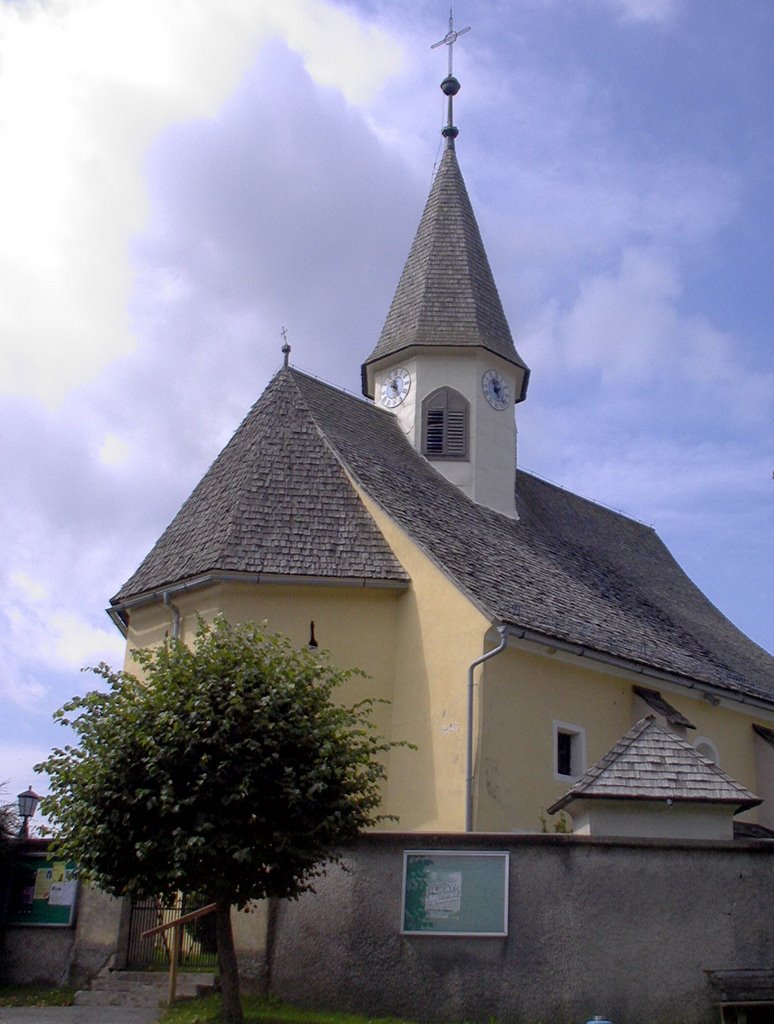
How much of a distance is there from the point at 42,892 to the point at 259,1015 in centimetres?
460

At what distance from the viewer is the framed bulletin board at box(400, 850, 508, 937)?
12.4m

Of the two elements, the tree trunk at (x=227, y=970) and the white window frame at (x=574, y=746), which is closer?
the tree trunk at (x=227, y=970)

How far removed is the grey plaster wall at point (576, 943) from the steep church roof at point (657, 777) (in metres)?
0.73

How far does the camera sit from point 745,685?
23.4 m

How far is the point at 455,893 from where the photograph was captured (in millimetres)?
12617

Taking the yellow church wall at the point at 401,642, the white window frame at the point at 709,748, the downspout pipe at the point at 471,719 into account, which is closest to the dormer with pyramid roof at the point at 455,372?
the yellow church wall at the point at 401,642

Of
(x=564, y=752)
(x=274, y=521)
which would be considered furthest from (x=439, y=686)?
(x=274, y=521)

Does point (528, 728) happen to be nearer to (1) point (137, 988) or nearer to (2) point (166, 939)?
(2) point (166, 939)

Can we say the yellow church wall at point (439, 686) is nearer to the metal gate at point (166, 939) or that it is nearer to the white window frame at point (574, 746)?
the white window frame at point (574, 746)

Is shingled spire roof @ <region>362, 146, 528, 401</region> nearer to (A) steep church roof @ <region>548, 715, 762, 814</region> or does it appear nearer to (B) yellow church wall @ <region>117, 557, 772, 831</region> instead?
(B) yellow church wall @ <region>117, 557, 772, 831</region>

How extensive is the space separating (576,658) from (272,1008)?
26.5 feet

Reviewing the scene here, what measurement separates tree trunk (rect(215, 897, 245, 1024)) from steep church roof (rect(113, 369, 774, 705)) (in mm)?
6357

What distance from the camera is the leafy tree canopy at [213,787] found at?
12203 millimetres

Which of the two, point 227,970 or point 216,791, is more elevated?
point 216,791
